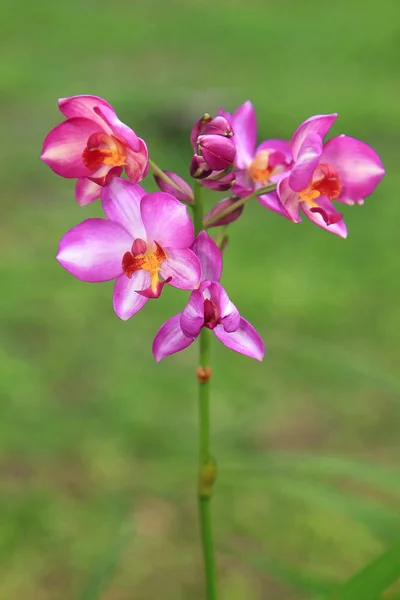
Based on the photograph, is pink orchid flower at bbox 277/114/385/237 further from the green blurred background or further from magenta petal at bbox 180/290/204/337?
the green blurred background

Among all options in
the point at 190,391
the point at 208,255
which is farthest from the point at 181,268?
the point at 190,391

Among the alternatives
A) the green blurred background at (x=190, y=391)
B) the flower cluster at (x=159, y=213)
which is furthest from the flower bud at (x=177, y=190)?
the green blurred background at (x=190, y=391)

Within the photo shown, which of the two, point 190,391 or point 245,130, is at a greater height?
point 245,130

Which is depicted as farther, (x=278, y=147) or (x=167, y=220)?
(x=278, y=147)

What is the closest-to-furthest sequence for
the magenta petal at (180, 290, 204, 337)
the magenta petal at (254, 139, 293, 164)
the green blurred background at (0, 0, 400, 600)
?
the magenta petal at (180, 290, 204, 337)
the magenta petal at (254, 139, 293, 164)
the green blurred background at (0, 0, 400, 600)

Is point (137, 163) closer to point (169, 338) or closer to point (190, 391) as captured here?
point (169, 338)

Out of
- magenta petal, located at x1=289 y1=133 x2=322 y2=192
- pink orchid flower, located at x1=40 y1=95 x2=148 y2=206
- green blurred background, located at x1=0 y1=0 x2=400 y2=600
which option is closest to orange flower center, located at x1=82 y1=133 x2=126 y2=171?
pink orchid flower, located at x1=40 y1=95 x2=148 y2=206
